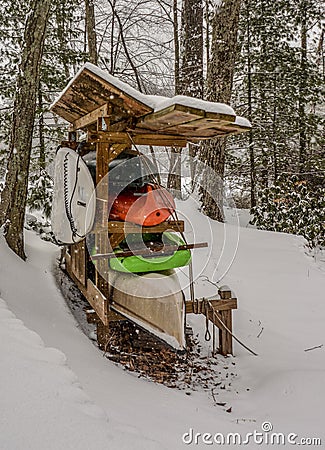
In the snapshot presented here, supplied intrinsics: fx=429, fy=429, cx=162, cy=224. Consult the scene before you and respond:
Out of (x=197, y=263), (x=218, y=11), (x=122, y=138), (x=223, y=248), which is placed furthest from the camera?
(x=218, y=11)

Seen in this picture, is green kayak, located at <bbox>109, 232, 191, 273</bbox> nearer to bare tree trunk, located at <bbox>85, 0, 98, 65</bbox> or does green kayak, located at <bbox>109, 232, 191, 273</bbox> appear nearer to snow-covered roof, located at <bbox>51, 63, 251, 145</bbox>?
snow-covered roof, located at <bbox>51, 63, 251, 145</bbox>

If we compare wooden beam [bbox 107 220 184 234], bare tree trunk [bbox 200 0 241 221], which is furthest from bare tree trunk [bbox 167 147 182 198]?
wooden beam [bbox 107 220 184 234]

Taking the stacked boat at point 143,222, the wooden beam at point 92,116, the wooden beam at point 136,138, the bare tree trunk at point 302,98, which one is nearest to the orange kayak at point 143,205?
the stacked boat at point 143,222

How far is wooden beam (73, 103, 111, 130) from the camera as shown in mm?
3803

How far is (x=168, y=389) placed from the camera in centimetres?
349

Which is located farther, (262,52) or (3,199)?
(262,52)

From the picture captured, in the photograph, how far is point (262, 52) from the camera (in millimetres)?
9953

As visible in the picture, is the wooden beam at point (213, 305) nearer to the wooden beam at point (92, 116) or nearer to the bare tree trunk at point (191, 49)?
the wooden beam at point (92, 116)

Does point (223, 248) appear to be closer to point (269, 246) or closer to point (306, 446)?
point (269, 246)

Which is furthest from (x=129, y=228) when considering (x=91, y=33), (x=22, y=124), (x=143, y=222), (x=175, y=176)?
(x=91, y=33)

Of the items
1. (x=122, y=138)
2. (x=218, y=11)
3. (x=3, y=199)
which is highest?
(x=218, y=11)

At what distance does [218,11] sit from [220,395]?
6.35 m

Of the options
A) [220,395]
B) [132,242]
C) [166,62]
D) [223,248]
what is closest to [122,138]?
[132,242]

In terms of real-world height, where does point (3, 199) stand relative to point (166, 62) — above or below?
below
